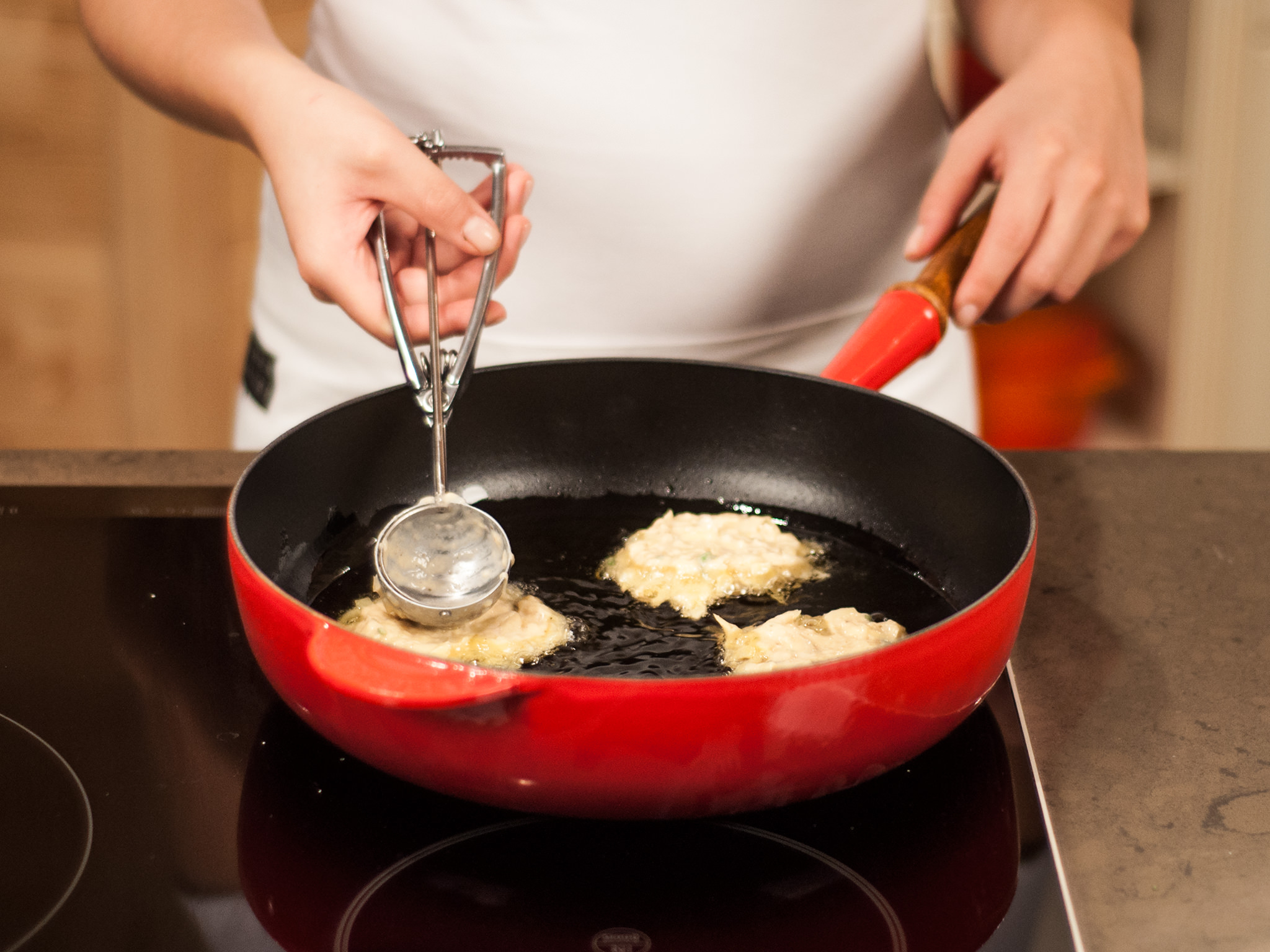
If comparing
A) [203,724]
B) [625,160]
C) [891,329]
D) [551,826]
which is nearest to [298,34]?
[625,160]

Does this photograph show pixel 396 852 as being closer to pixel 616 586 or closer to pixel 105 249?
pixel 616 586

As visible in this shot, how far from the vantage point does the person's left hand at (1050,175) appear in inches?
35.7

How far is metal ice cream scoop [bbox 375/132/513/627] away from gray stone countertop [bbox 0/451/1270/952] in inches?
11.1

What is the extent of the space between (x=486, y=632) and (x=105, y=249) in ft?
5.32

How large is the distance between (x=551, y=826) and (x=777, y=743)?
0.43ft

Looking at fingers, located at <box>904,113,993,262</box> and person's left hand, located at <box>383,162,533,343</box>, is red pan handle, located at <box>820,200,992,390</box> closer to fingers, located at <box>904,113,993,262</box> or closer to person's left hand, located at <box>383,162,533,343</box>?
fingers, located at <box>904,113,993,262</box>

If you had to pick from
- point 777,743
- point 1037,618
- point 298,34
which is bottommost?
point 298,34

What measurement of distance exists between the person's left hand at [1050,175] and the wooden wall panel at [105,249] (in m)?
1.43

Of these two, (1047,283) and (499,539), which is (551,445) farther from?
(1047,283)

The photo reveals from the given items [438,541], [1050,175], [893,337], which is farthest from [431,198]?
[1050,175]

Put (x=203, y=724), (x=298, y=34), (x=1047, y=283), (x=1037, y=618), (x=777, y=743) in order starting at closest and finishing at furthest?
(x=777, y=743) → (x=203, y=724) → (x=1037, y=618) → (x=1047, y=283) → (x=298, y=34)

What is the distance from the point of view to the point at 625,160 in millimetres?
1099

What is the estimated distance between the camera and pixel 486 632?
2.40 ft

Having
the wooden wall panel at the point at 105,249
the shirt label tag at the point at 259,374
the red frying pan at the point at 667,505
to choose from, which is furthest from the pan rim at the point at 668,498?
the wooden wall panel at the point at 105,249
